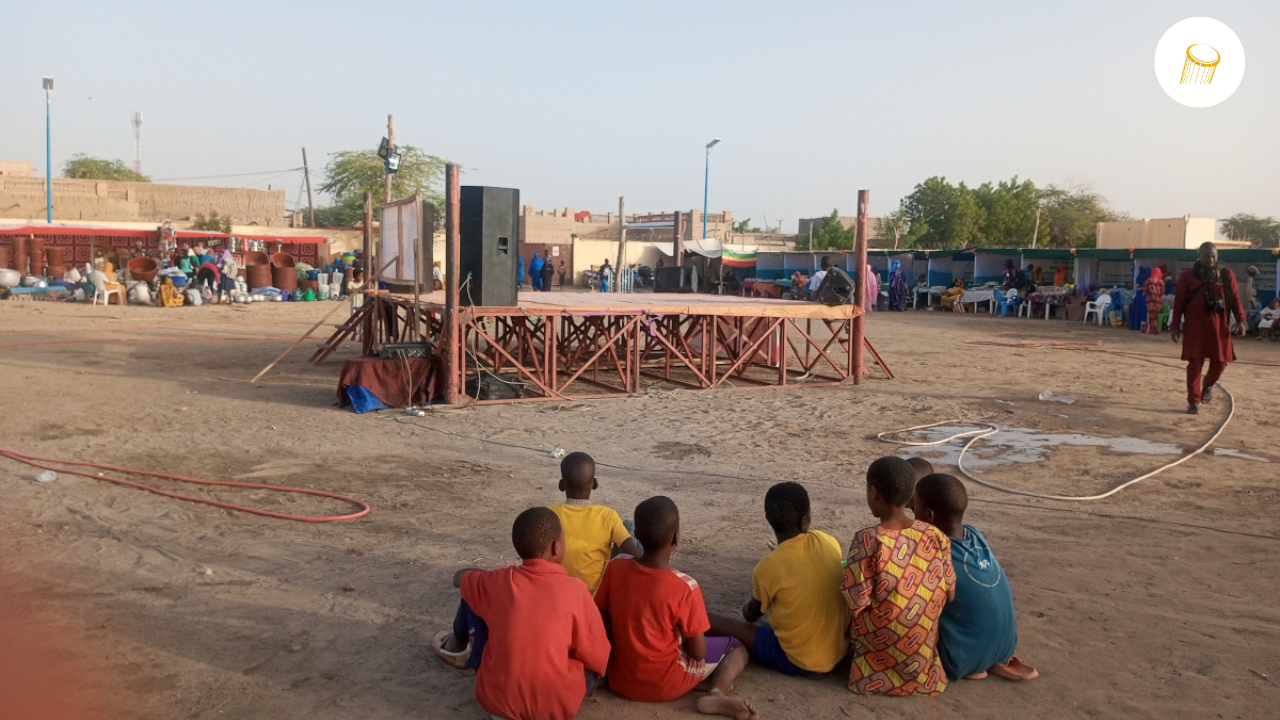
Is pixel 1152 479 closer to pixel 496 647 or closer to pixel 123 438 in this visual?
pixel 496 647

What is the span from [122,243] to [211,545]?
31.4 meters

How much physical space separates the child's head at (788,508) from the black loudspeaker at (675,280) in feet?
53.6

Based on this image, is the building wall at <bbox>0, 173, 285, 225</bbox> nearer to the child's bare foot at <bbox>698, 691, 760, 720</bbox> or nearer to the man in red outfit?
the man in red outfit

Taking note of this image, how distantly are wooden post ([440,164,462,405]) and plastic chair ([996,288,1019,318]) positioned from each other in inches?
788

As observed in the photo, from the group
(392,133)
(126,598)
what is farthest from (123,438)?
(392,133)

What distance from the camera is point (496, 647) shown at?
328 centimetres

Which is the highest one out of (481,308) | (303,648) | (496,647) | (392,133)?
(392,133)

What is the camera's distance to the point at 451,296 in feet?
33.4

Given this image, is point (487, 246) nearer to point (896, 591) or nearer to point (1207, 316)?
point (1207, 316)

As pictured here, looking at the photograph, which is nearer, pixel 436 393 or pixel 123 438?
pixel 123 438

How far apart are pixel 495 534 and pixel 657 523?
245 cm

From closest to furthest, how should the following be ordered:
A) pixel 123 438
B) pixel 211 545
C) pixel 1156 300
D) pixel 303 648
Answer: pixel 303 648, pixel 211 545, pixel 123 438, pixel 1156 300

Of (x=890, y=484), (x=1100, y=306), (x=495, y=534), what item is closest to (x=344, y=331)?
(x=495, y=534)

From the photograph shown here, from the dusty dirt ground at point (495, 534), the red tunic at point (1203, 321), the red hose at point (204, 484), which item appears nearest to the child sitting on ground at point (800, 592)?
the dusty dirt ground at point (495, 534)
